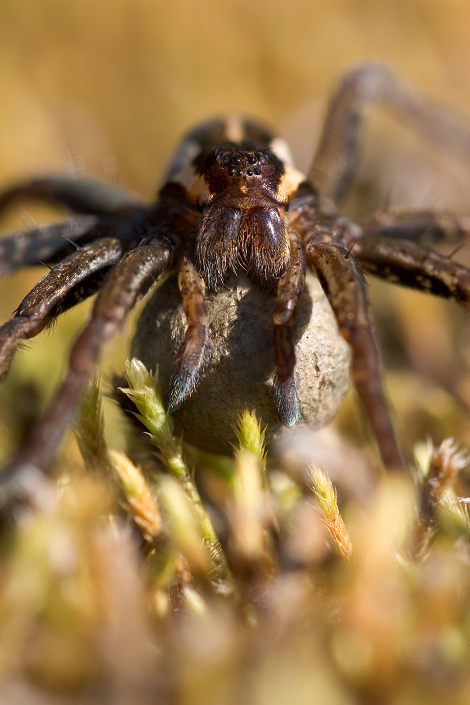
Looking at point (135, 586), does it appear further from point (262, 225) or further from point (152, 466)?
point (262, 225)

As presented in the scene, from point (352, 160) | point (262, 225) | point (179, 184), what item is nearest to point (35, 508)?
point (262, 225)

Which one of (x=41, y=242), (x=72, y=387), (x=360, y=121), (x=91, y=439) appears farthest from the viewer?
(x=360, y=121)

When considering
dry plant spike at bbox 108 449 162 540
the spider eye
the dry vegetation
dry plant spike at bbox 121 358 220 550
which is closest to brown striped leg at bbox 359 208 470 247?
the dry vegetation

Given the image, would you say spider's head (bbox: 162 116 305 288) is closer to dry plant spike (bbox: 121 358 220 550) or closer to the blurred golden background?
dry plant spike (bbox: 121 358 220 550)

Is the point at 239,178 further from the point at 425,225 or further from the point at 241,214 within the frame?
the point at 425,225

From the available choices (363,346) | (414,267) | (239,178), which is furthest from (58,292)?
(414,267)
